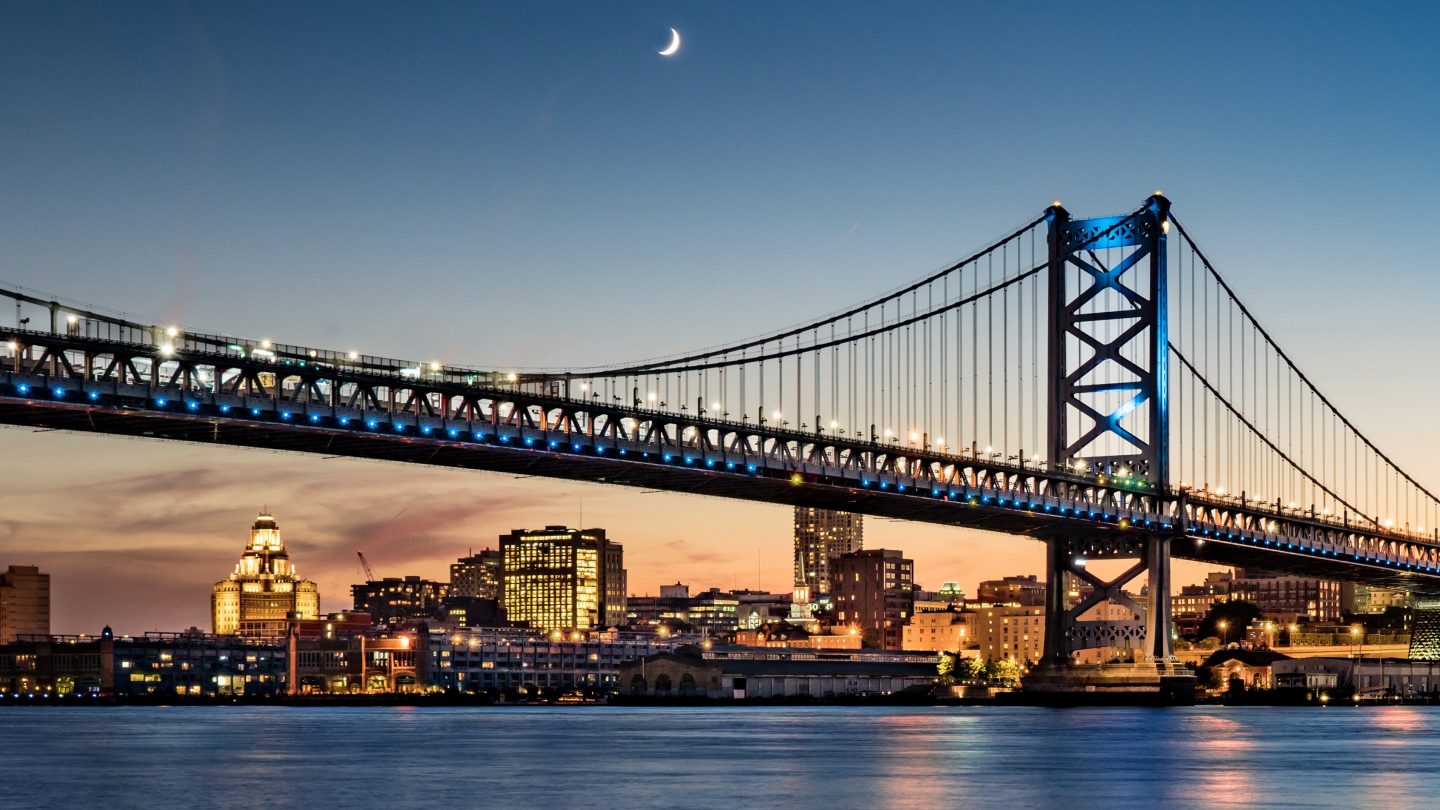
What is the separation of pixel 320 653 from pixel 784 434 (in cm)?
11805

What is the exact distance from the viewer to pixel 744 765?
54.3m

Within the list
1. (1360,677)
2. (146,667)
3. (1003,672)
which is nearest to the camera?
(1360,677)

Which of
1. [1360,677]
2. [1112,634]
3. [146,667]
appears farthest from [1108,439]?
[146,667]

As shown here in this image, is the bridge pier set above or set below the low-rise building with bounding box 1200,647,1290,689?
above

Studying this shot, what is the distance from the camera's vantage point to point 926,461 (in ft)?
301

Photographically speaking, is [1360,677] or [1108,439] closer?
[1108,439]

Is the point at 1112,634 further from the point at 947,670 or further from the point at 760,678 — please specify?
the point at 947,670

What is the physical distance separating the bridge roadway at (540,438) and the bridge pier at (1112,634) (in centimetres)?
66

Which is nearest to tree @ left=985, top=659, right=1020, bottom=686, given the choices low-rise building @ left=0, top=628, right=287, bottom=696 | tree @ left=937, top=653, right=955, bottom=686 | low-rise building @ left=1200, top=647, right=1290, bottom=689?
tree @ left=937, top=653, right=955, bottom=686

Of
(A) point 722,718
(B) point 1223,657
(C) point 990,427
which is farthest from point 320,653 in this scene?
(C) point 990,427

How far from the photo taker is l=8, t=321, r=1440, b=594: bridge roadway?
6719 cm

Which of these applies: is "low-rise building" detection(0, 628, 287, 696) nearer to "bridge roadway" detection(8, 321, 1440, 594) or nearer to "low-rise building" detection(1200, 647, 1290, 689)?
"low-rise building" detection(1200, 647, 1290, 689)

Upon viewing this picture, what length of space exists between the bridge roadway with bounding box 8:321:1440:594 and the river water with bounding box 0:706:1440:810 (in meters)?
9.14

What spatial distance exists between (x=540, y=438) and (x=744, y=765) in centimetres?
2510
